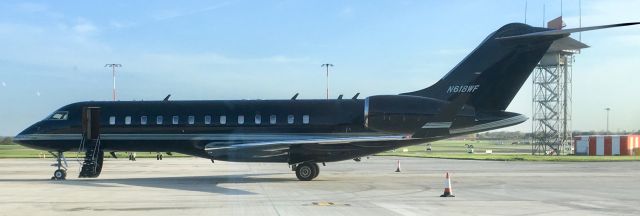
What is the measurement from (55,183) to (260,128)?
311 inches

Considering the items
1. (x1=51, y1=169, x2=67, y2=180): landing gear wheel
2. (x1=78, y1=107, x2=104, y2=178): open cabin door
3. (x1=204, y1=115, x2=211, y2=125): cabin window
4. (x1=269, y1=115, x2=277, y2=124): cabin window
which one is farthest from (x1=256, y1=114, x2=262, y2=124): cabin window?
(x1=51, y1=169, x2=67, y2=180): landing gear wheel

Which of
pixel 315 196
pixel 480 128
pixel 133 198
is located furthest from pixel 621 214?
pixel 133 198

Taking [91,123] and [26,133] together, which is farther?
[26,133]

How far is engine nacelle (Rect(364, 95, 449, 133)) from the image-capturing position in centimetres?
2378

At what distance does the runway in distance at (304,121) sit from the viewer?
2383cm

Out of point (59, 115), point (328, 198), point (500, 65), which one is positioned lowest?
point (328, 198)

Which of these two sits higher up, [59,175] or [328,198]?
[328,198]

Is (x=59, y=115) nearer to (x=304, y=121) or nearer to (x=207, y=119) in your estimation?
(x=207, y=119)

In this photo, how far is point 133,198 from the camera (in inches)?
681

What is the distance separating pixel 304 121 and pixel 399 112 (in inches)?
152

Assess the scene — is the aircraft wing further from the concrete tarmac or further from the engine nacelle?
the concrete tarmac

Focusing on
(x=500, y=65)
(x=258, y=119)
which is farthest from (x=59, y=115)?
(x=500, y=65)

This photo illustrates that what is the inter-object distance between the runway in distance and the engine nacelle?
0.12ft

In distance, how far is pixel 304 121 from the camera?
25125 millimetres
